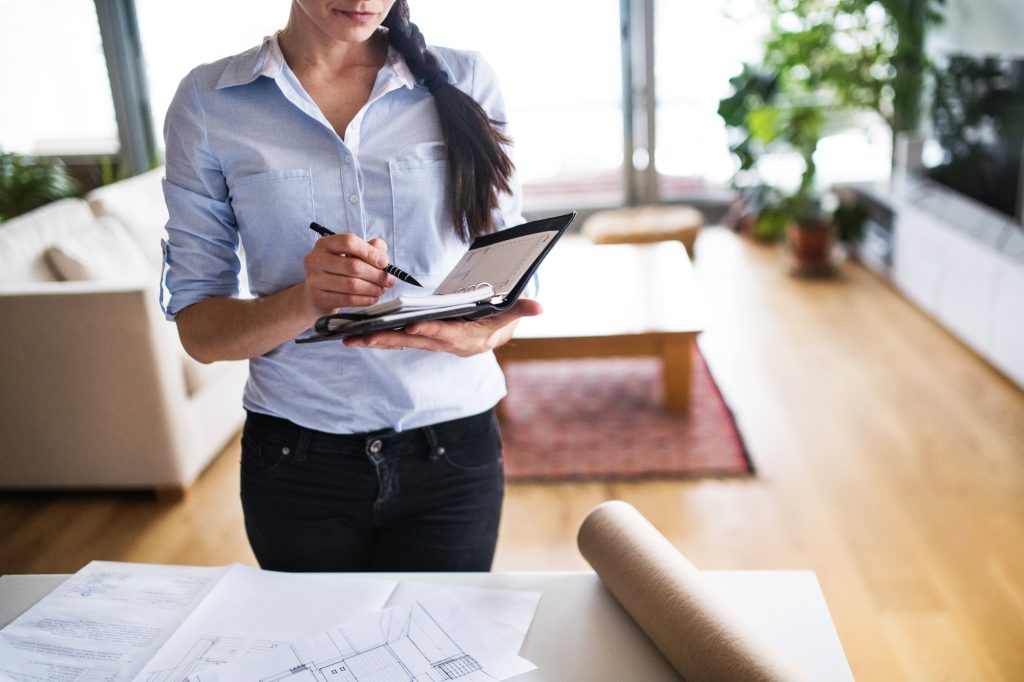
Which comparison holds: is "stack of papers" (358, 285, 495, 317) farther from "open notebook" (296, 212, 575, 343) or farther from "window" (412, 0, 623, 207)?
"window" (412, 0, 623, 207)

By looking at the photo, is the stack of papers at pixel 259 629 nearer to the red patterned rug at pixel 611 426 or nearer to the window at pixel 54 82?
the red patterned rug at pixel 611 426

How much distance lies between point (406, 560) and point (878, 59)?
12.2 feet

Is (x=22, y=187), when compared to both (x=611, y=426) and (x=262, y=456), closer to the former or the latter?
(x=611, y=426)

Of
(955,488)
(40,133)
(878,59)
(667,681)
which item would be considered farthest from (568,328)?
(40,133)

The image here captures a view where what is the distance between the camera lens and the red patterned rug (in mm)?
2705

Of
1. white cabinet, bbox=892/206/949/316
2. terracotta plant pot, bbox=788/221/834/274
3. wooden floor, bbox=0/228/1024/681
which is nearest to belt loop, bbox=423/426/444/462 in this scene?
wooden floor, bbox=0/228/1024/681

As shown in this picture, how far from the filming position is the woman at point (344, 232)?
0.98 meters

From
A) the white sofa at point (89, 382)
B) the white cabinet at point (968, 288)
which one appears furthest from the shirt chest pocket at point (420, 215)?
the white cabinet at point (968, 288)

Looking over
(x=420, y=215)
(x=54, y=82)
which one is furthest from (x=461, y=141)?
(x=54, y=82)

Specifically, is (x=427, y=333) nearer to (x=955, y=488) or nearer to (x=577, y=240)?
(x=955, y=488)

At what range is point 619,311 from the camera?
279 cm

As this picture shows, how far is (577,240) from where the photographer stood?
461 centimetres

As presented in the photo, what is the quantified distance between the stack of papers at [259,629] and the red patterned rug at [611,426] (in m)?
1.73

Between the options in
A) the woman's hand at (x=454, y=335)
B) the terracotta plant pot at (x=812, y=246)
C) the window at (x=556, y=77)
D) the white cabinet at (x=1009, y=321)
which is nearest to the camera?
the woman's hand at (x=454, y=335)
